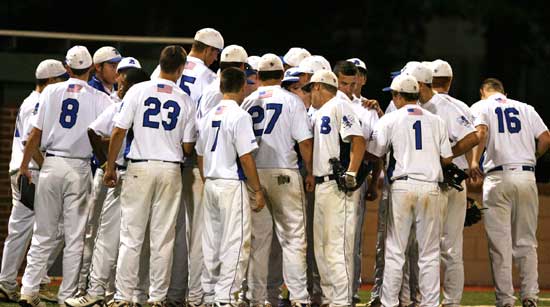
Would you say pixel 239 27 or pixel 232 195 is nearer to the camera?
pixel 232 195

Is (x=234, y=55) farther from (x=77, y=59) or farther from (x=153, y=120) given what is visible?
(x=77, y=59)

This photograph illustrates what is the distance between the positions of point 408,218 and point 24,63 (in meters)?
5.94

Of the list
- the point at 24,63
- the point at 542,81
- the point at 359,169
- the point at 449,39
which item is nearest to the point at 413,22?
the point at 542,81


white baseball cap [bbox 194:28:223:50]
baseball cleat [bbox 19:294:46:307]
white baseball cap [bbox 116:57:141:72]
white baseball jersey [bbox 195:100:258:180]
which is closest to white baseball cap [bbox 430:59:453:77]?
white baseball cap [bbox 194:28:223:50]

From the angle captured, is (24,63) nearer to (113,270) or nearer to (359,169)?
(113,270)

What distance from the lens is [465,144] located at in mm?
11086

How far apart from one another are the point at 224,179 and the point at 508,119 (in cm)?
298

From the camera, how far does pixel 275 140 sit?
10812 mm

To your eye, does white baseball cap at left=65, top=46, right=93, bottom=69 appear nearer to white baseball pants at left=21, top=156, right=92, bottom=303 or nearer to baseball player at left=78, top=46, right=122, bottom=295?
baseball player at left=78, top=46, right=122, bottom=295

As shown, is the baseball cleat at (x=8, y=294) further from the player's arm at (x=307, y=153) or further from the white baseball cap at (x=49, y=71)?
the player's arm at (x=307, y=153)

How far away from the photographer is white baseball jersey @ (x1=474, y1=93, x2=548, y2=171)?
1169 centimetres

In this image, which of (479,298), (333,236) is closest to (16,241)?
(333,236)

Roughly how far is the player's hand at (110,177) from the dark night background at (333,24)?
12922mm

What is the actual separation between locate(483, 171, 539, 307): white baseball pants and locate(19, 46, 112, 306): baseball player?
12.2 ft
